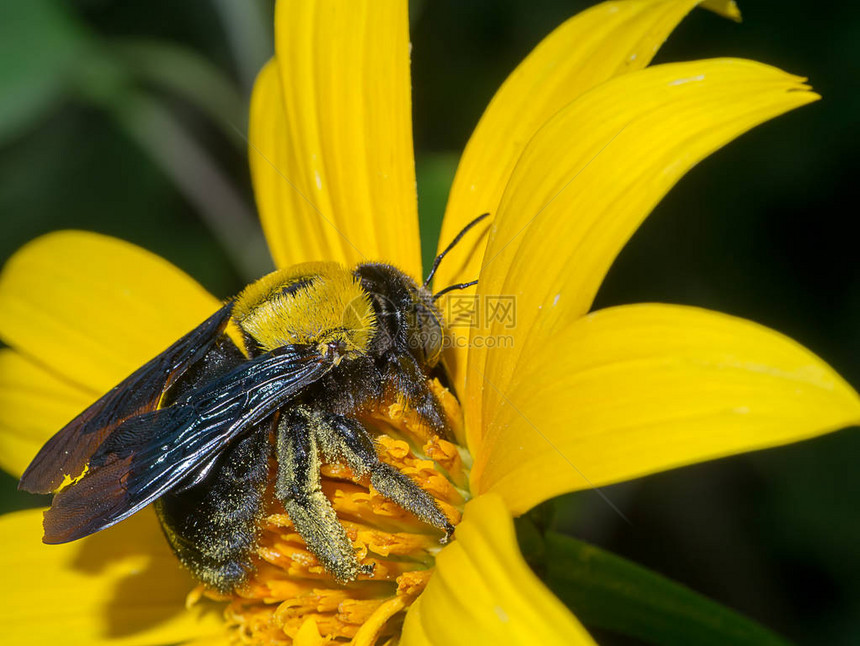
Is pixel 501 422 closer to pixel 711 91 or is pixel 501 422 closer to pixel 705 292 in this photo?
pixel 711 91

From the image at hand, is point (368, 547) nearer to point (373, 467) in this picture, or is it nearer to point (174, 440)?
point (373, 467)

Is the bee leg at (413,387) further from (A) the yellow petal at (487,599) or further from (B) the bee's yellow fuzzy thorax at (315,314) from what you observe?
(A) the yellow petal at (487,599)

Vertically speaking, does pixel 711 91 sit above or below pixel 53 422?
above

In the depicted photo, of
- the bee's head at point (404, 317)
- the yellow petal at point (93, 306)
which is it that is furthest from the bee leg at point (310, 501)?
the yellow petal at point (93, 306)

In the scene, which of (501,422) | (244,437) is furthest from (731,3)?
(244,437)

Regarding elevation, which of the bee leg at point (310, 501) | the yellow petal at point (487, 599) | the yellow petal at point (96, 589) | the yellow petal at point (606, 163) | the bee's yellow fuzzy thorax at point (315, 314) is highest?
the yellow petal at point (606, 163)

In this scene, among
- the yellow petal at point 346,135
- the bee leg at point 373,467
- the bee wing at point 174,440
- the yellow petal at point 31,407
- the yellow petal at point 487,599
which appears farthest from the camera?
the yellow petal at point 31,407

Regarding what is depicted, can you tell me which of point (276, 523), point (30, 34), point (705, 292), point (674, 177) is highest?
point (30, 34)
